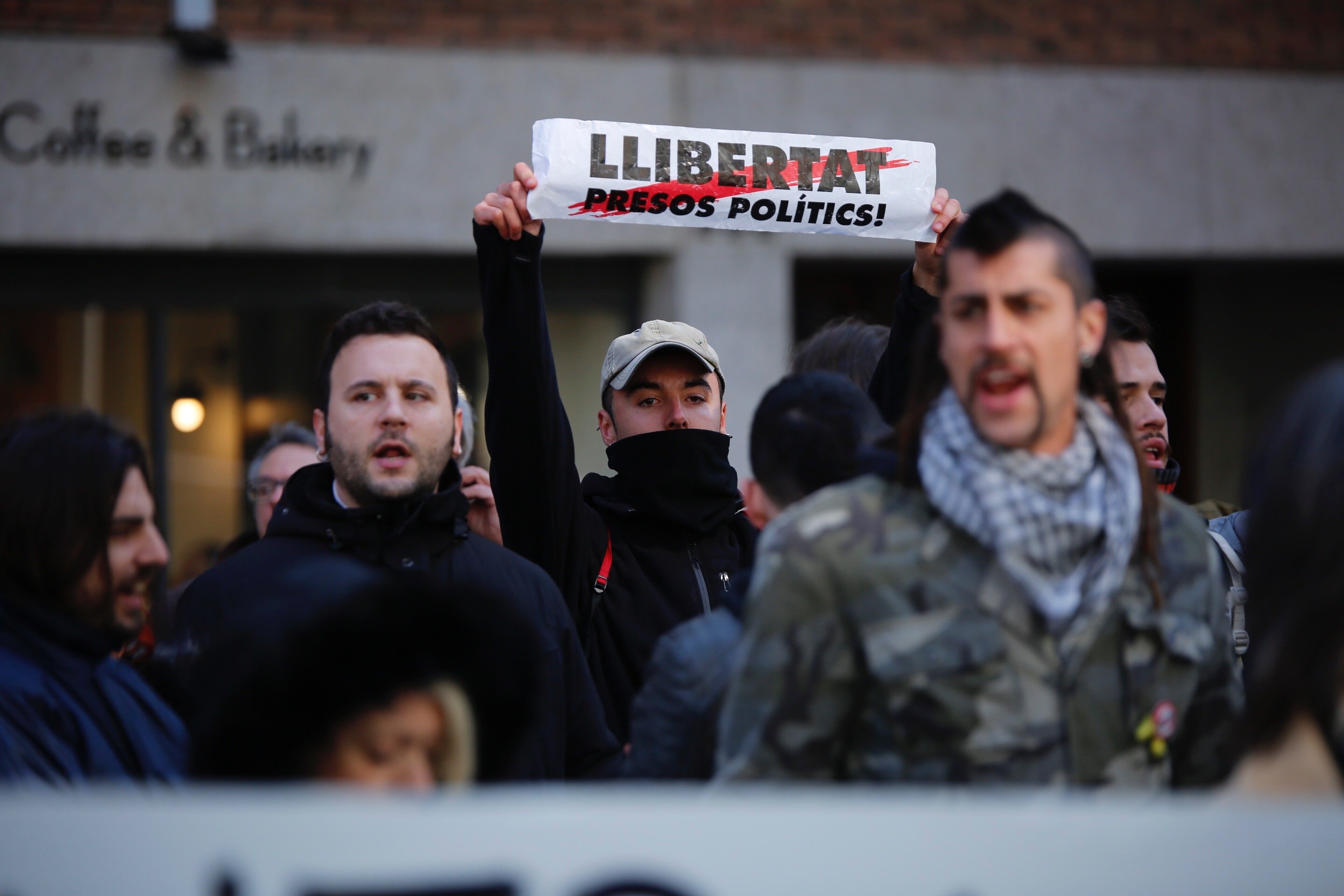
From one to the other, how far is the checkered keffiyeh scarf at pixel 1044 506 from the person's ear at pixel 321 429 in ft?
5.66

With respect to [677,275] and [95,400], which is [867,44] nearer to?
[677,275]

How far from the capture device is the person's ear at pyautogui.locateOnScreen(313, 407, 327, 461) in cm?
329

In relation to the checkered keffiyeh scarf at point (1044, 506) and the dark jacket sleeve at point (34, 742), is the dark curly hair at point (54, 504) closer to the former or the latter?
the dark jacket sleeve at point (34, 742)

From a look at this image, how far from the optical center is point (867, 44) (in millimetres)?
8250

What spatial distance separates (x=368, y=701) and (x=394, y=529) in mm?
1192

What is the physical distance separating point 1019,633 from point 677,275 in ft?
20.3

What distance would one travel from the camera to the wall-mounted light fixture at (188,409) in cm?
801

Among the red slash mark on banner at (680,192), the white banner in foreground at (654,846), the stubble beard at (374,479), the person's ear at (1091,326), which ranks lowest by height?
the white banner in foreground at (654,846)

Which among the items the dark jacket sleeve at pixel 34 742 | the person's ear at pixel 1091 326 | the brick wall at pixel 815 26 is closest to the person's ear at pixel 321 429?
the dark jacket sleeve at pixel 34 742

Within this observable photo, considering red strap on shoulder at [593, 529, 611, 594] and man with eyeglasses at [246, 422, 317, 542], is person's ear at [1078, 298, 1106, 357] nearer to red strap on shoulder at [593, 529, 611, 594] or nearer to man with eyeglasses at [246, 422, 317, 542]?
red strap on shoulder at [593, 529, 611, 594]

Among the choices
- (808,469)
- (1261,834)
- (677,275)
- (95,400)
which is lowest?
(1261,834)

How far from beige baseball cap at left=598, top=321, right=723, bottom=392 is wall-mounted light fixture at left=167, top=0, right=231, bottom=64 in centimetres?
493

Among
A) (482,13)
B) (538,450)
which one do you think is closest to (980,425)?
(538,450)

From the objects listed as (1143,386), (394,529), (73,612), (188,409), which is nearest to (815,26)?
(188,409)
